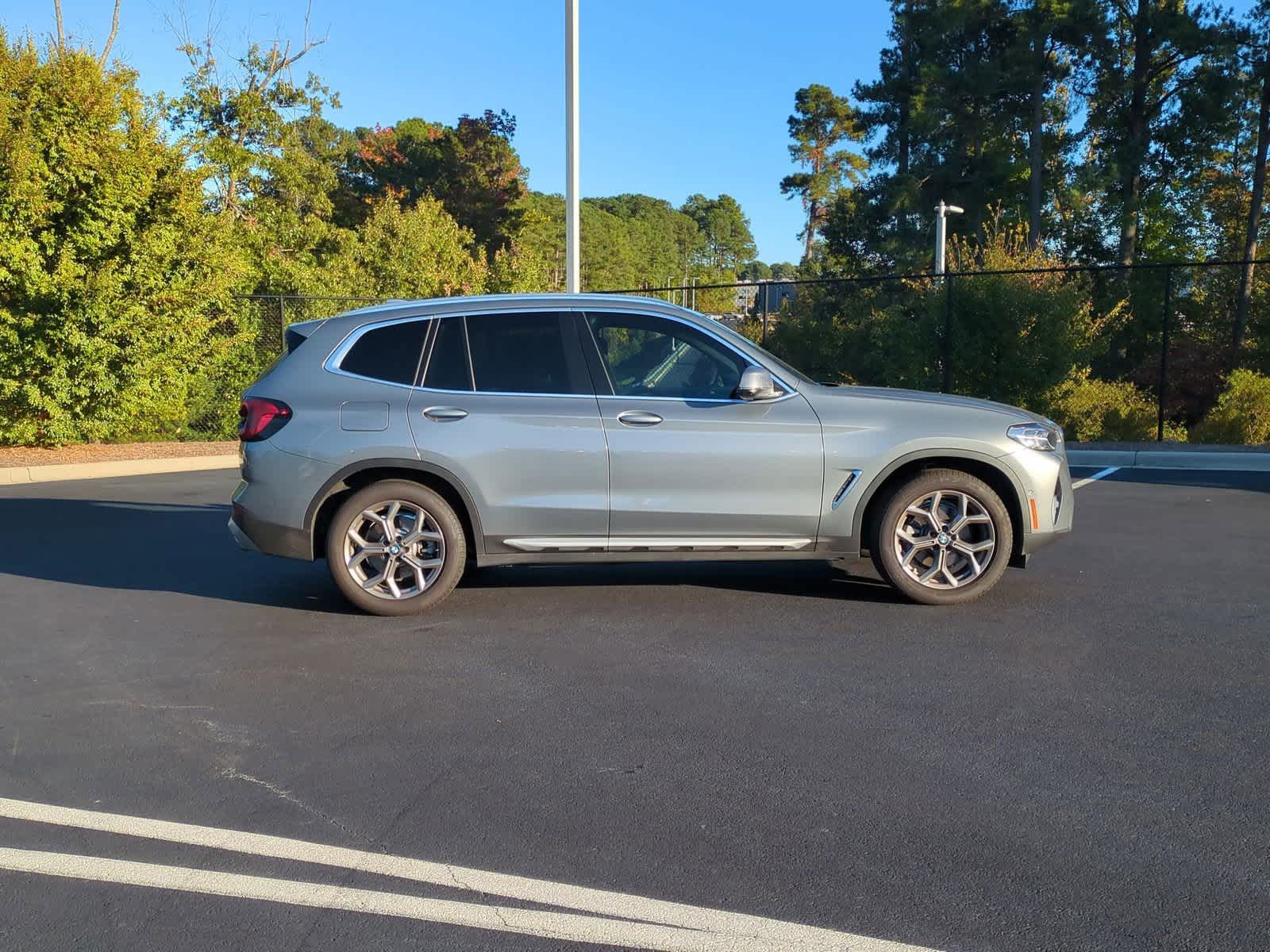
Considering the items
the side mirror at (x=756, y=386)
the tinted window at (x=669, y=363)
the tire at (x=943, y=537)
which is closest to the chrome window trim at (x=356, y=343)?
the tinted window at (x=669, y=363)

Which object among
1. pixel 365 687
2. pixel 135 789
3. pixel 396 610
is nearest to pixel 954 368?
pixel 396 610

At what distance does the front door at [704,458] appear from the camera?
21.8 feet

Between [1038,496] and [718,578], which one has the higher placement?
[1038,496]

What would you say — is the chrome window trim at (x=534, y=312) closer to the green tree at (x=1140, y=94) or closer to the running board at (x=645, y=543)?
the running board at (x=645, y=543)

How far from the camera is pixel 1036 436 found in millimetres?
6844

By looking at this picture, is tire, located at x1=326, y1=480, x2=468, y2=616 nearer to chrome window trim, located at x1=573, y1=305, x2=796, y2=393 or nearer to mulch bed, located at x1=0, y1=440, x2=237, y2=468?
chrome window trim, located at x1=573, y1=305, x2=796, y2=393

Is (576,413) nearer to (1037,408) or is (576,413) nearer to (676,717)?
(676,717)

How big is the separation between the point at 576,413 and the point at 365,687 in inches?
80.8

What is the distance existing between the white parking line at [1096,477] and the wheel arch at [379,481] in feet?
24.6

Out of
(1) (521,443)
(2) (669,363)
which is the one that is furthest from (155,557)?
(2) (669,363)

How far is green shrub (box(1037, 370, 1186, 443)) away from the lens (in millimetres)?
18141

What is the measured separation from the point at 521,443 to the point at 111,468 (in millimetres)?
9751

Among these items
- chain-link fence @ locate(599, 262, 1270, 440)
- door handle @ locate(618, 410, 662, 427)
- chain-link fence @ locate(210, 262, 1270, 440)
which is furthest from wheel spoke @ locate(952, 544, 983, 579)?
chain-link fence @ locate(599, 262, 1270, 440)

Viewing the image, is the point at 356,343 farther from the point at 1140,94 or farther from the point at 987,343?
the point at 1140,94
